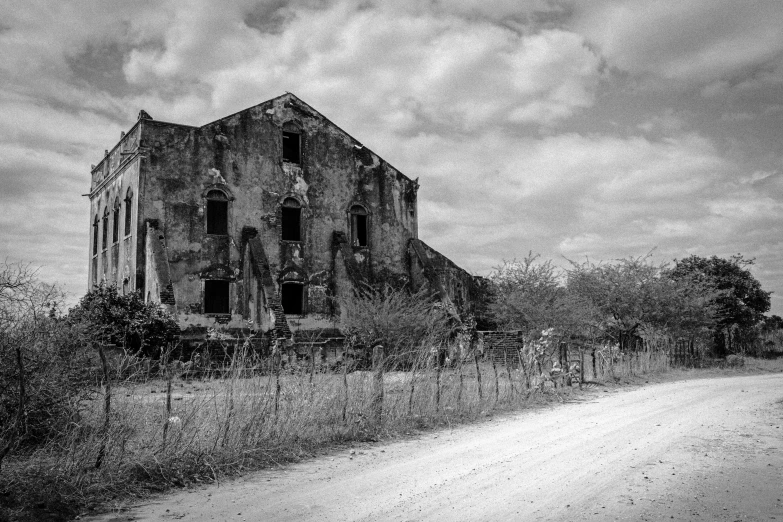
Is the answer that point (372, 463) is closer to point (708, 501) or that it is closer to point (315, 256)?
point (708, 501)

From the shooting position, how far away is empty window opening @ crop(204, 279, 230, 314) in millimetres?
24406

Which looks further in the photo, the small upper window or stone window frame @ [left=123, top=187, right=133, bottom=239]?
the small upper window

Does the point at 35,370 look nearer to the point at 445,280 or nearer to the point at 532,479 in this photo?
the point at 532,479

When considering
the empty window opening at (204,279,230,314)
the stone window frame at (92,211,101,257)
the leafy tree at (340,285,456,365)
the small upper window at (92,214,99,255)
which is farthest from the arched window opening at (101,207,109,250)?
the leafy tree at (340,285,456,365)

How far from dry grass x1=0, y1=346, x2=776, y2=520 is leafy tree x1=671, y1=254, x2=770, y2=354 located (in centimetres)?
3149

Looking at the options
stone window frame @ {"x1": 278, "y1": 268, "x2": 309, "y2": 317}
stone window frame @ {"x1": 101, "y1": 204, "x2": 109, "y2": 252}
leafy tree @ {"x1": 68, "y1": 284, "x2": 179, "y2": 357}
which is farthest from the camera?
stone window frame @ {"x1": 101, "y1": 204, "x2": 109, "y2": 252}

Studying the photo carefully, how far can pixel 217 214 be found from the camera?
25141mm

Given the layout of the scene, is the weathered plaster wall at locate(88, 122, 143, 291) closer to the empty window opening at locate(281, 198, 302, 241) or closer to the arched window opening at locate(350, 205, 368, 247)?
the empty window opening at locate(281, 198, 302, 241)

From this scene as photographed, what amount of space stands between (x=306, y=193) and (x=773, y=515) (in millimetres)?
23270

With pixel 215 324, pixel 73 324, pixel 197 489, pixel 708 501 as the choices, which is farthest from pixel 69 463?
pixel 215 324

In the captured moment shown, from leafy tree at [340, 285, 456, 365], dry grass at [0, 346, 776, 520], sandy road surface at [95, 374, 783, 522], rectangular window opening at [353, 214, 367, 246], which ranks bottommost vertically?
sandy road surface at [95, 374, 783, 522]

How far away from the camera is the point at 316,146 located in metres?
27.8

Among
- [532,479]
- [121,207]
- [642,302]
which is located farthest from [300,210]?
[532,479]

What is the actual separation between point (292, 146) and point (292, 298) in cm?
664
